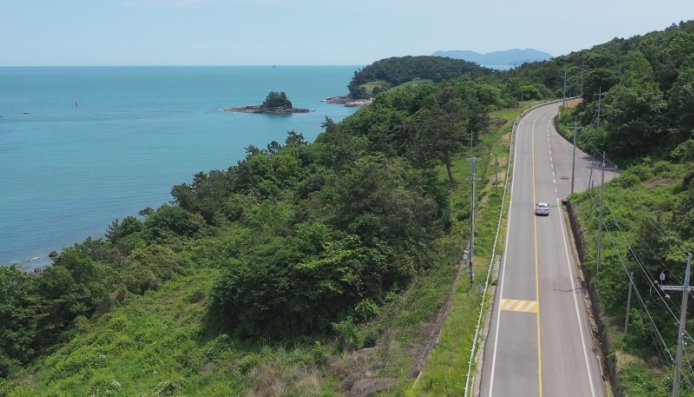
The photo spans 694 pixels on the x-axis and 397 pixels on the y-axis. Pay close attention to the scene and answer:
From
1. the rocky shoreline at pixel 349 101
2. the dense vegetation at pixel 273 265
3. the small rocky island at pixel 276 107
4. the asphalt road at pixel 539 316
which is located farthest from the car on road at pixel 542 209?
the rocky shoreline at pixel 349 101

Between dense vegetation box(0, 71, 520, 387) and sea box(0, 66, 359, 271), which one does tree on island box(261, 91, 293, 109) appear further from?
dense vegetation box(0, 71, 520, 387)

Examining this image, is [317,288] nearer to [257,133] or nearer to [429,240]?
[429,240]

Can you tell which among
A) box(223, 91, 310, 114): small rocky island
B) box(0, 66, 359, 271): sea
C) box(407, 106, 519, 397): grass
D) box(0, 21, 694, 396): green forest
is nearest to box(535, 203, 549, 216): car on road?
box(0, 21, 694, 396): green forest

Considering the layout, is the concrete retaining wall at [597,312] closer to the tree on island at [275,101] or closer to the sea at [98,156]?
the sea at [98,156]

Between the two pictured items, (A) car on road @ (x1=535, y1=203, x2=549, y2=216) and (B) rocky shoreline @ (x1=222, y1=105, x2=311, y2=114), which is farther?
(B) rocky shoreline @ (x1=222, y1=105, x2=311, y2=114)

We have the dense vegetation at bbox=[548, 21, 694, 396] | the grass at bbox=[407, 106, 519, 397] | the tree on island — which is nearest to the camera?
the grass at bbox=[407, 106, 519, 397]

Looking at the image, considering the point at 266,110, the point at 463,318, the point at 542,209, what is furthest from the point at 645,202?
the point at 266,110
